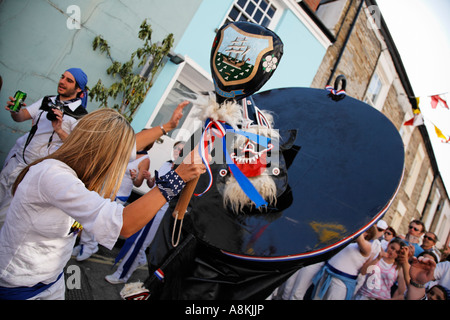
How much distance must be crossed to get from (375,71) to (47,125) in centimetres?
998

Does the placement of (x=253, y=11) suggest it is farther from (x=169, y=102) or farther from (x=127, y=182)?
(x=127, y=182)

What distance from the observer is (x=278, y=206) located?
5.40ft

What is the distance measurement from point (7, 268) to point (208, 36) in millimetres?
5448

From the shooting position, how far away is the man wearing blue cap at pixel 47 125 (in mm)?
2465

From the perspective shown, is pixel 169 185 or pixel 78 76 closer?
pixel 169 185

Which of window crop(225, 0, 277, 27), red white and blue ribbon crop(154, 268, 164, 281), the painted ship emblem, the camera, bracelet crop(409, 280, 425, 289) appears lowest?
red white and blue ribbon crop(154, 268, 164, 281)

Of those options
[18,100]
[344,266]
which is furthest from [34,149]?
[344,266]

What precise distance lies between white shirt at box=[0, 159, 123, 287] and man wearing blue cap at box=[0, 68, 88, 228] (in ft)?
4.37

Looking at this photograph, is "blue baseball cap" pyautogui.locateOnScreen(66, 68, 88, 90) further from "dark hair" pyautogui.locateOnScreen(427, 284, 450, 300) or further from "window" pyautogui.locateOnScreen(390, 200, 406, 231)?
"window" pyautogui.locateOnScreen(390, 200, 406, 231)

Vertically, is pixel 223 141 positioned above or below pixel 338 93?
below

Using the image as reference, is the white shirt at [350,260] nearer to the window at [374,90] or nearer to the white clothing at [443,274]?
the white clothing at [443,274]

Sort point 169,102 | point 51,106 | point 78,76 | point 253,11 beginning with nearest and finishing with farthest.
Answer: point 51,106 < point 78,76 < point 169,102 < point 253,11

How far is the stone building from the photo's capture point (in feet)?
25.5

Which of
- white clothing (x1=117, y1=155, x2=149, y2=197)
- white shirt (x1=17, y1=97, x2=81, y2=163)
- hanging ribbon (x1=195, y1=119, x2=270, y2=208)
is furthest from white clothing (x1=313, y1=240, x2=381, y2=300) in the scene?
white shirt (x1=17, y1=97, x2=81, y2=163)
